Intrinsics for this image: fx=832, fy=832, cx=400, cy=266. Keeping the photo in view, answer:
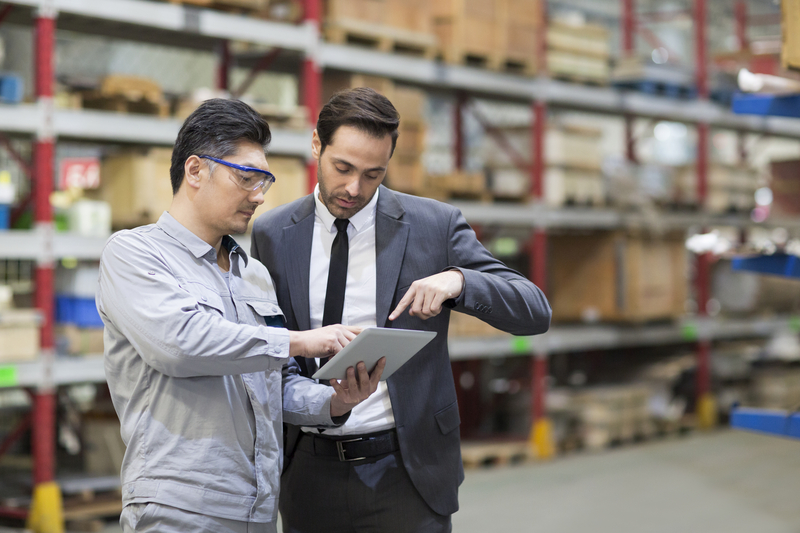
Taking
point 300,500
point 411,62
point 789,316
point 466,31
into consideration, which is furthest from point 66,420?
point 789,316

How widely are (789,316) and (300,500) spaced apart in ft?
32.6

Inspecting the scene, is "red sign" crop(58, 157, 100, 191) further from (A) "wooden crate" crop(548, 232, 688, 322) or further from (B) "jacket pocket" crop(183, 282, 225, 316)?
(B) "jacket pocket" crop(183, 282, 225, 316)

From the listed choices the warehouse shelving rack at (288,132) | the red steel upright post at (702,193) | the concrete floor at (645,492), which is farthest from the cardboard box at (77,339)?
the red steel upright post at (702,193)

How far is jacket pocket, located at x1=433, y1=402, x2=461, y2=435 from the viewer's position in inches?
98.5

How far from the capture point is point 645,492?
7.07 m

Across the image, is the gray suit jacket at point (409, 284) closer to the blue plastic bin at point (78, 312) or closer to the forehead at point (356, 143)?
the forehead at point (356, 143)

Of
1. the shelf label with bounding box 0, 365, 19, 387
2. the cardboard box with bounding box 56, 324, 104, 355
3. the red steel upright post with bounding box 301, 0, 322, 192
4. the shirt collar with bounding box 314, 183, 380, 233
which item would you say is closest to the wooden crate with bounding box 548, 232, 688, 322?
the red steel upright post with bounding box 301, 0, 322, 192

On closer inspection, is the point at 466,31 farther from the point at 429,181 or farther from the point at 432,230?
the point at 432,230

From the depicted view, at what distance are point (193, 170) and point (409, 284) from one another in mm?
740

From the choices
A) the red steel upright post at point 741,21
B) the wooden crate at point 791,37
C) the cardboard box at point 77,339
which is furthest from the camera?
the red steel upright post at point 741,21

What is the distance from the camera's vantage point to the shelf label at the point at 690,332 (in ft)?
31.4

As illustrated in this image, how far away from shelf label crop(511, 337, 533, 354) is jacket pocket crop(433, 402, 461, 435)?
5342 mm

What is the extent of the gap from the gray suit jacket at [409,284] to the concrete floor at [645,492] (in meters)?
3.69

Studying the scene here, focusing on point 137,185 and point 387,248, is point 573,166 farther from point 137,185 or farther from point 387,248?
point 387,248
